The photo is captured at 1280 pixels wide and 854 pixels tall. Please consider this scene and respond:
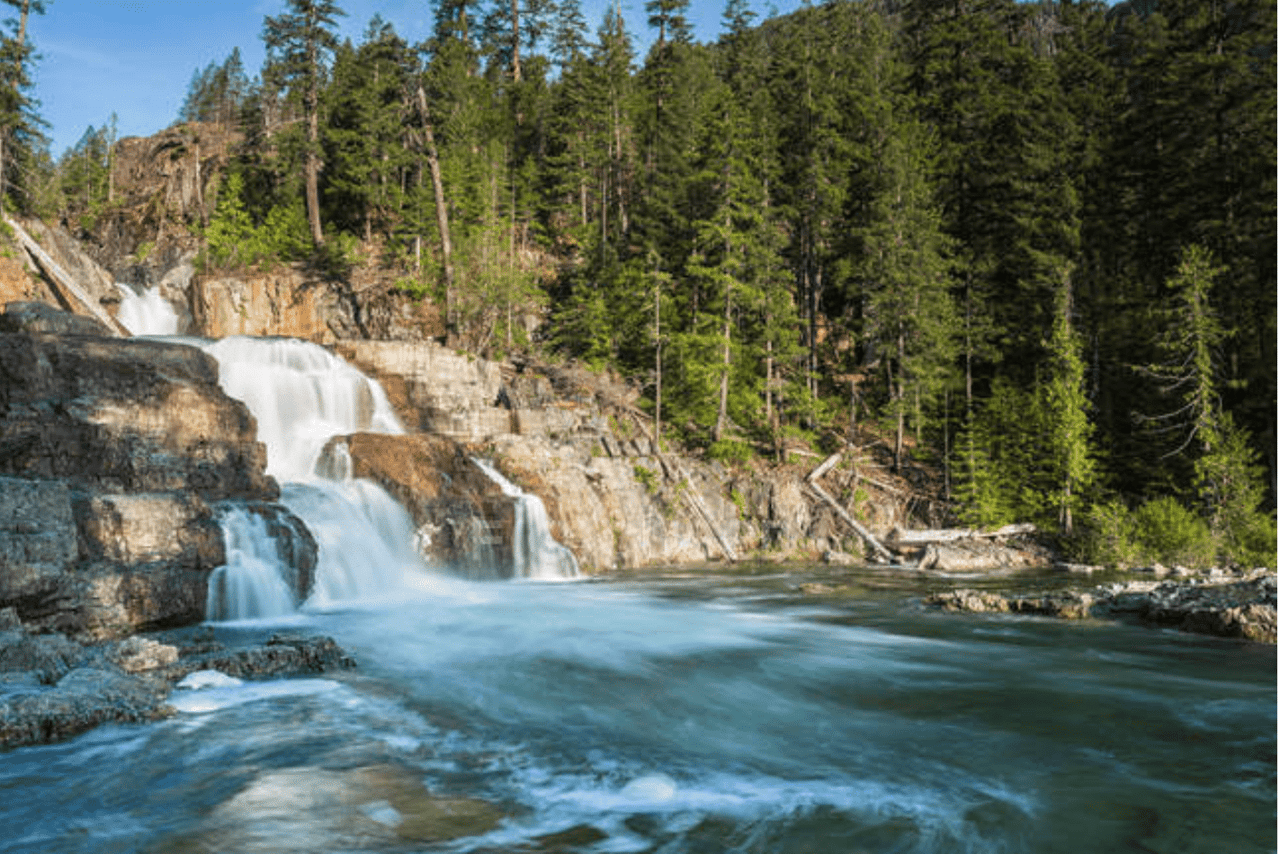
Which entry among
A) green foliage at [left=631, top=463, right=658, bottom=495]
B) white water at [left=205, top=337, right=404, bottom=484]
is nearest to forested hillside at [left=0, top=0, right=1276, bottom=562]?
green foliage at [left=631, top=463, right=658, bottom=495]

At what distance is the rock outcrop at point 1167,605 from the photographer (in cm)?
1116

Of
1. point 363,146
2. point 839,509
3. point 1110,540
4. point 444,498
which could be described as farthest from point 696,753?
point 363,146

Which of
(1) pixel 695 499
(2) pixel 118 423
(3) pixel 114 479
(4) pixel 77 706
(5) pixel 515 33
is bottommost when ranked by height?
(4) pixel 77 706

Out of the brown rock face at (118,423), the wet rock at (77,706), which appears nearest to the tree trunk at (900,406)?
the brown rock face at (118,423)

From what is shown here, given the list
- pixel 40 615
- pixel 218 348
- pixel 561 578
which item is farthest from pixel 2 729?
pixel 218 348

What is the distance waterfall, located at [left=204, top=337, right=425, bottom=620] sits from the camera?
12.7 m

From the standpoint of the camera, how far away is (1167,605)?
12375 millimetres

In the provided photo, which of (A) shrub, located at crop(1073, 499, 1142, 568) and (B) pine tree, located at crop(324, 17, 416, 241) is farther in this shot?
(B) pine tree, located at crop(324, 17, 416, 241)

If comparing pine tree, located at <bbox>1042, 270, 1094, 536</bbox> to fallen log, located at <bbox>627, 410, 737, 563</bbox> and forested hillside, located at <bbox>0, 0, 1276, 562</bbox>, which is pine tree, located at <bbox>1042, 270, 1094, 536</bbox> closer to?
forested hillside, located at <bbox>0, 0, 1276, 562</bbox>

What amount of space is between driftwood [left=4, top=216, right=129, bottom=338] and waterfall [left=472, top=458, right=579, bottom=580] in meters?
15.8

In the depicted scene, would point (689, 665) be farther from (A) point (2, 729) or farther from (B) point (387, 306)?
(B) point (387, 306)

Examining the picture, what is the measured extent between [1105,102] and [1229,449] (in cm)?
2051

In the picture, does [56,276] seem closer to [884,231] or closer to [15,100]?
[15,100]

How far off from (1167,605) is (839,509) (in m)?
11.9
